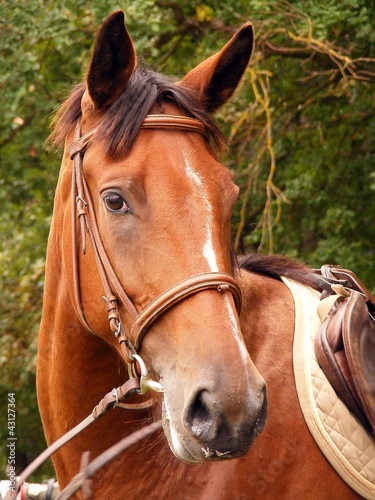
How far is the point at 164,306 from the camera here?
228 cm

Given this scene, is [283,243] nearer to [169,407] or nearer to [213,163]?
[213,163]

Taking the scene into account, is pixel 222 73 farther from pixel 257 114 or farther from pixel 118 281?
pixel 257 114

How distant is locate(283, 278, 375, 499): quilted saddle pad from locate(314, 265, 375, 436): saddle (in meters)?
0.03

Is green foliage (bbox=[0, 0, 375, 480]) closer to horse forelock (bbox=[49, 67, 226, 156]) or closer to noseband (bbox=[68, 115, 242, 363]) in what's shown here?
horse forelock (bbox=[49, 67, 226, 156])

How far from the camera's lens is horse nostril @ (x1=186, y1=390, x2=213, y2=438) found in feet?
6.89

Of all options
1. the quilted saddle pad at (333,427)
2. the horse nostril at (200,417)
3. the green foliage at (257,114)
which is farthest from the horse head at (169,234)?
the green foliage at (257,114)

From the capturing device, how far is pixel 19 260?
23.4ft

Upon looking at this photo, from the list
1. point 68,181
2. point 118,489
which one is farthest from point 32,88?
point 118,489

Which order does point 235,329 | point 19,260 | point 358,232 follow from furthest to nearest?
point 19,260 < point 358,232 < point 235,329

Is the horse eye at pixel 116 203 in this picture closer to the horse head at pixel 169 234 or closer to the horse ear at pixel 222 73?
the horse head at pixel 169 234

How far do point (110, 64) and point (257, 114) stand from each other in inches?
138

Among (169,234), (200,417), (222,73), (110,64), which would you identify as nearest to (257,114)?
(222,73)

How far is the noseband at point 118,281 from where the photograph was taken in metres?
2.27

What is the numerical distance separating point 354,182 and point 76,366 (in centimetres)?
426
